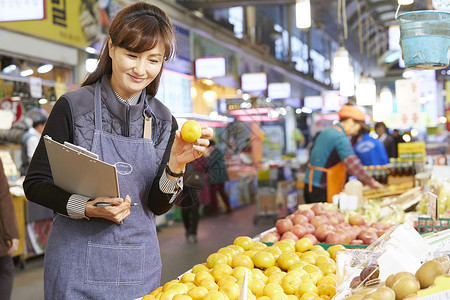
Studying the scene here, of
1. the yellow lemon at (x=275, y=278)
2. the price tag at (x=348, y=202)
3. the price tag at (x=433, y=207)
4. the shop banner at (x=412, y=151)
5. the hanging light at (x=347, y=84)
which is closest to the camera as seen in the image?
the yellow lemon at (x=275, y=278)

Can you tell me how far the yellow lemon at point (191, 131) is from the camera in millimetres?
1945

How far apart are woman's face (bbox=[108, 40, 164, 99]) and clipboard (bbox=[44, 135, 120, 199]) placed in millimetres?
371

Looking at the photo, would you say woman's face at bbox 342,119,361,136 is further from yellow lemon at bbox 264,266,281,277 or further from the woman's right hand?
the woman's right hand

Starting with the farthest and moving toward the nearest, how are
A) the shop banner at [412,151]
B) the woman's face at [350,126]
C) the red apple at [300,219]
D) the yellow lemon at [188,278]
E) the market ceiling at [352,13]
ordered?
1. the market ceiling at [352,13]
2. the shop banner at [412,151]
3. the woman's face at [350,126]
4. the red apple at [300,219]
5. the yellow lemon at [188,278]

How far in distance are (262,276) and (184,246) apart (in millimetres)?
5901

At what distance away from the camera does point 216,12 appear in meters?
13.2

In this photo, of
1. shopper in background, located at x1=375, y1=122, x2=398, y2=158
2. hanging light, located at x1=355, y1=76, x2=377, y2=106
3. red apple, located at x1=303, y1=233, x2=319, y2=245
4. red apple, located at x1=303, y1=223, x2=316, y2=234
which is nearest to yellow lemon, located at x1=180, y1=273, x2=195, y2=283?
→ red apple, located at x1=303, y1=233, x2=319, y2=245

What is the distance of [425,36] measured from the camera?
236cm

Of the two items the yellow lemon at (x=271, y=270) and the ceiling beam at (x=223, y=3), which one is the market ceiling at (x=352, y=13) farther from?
the yellow lemon at (x=271, y=270)

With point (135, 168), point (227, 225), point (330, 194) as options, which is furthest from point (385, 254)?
point (227, 225)

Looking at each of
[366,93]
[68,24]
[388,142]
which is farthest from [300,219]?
[388,142]

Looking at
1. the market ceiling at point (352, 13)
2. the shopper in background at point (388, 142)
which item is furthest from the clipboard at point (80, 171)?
the shopper in background at point (388, 142)

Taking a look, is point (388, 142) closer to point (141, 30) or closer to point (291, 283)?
point (291, 283)

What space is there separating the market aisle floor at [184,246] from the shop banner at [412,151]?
2.72 m
